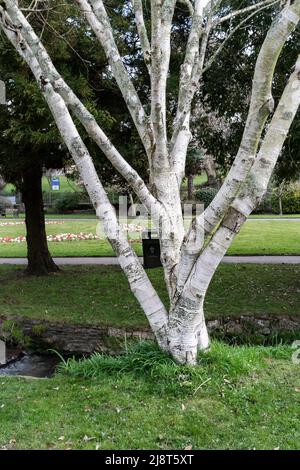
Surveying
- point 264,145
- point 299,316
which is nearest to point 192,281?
point 264,145

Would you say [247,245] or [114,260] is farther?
[247,245]

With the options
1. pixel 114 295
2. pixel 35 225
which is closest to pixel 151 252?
pixel 114 295

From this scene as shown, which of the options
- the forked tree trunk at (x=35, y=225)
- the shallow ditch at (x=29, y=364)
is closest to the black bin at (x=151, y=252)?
the forked tree trunk at (x=35, y=225)

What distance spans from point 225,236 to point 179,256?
26.7 inches

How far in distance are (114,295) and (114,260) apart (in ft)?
12.9

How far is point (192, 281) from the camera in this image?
4574mm

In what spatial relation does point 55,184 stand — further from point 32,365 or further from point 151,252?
point 32,365

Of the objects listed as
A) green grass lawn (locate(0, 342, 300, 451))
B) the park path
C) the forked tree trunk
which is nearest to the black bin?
the park path

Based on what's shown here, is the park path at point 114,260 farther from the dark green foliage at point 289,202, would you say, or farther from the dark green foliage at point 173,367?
the dark green foliage at point 289,202

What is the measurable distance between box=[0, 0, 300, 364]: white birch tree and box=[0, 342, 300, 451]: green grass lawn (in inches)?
14.6

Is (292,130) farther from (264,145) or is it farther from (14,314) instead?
(14,314)

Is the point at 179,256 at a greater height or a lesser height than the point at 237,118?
lesser

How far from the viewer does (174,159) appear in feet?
17.6

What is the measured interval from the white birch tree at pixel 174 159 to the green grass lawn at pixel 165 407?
371 millimetres
